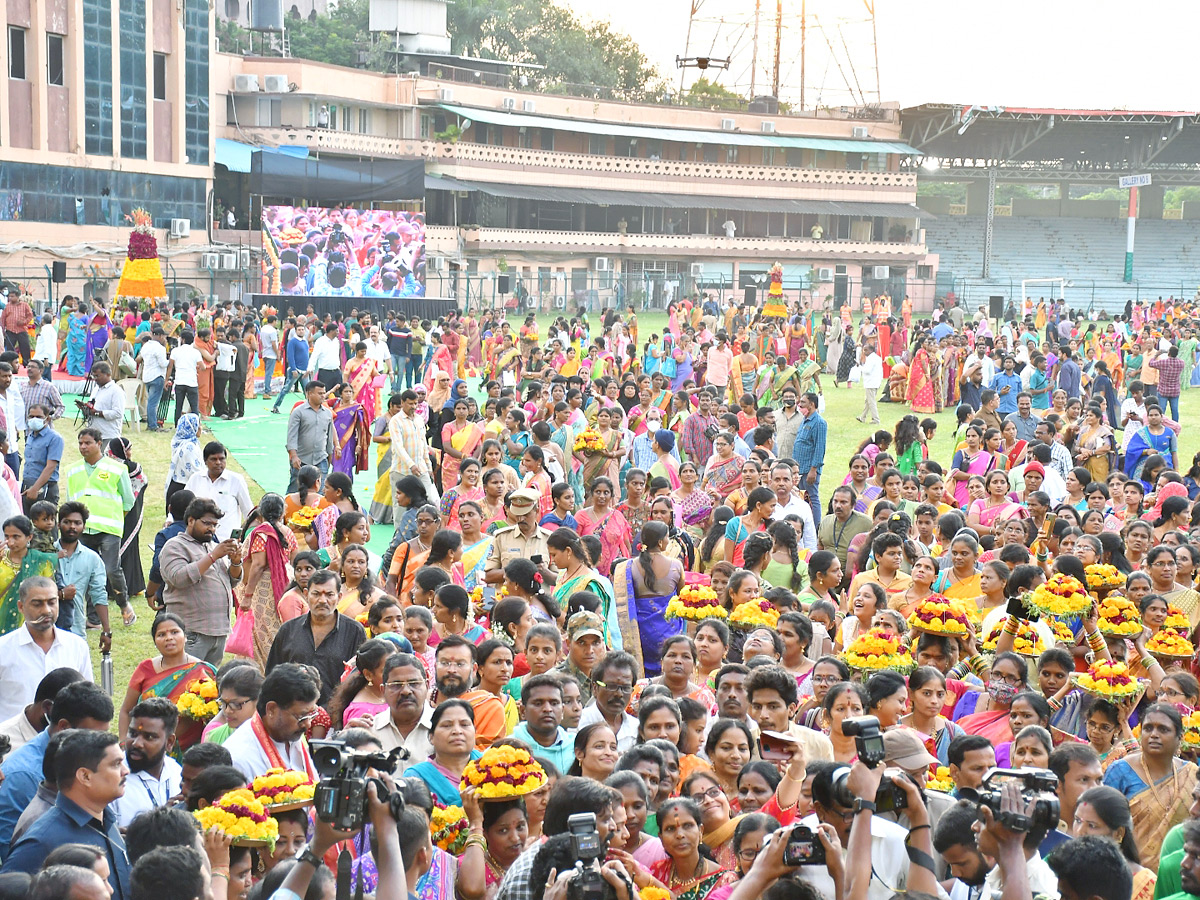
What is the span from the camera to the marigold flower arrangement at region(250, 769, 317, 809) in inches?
175

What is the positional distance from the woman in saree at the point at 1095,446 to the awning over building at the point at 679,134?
→ 123 ft

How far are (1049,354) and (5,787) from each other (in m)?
22.0

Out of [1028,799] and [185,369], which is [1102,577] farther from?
[185,369]

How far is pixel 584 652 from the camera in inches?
265

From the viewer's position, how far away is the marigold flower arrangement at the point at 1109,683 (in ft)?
20.0

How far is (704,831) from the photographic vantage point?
513cm

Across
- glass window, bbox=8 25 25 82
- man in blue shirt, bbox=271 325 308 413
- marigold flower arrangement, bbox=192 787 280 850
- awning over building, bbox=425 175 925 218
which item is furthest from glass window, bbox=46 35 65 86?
marigold flower arrangement, bbox=192 787 280 850

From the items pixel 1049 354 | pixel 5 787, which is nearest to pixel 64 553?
pixel 5 787

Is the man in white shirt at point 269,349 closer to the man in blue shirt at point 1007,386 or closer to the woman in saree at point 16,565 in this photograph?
the man in blue shirt at point 1007,386

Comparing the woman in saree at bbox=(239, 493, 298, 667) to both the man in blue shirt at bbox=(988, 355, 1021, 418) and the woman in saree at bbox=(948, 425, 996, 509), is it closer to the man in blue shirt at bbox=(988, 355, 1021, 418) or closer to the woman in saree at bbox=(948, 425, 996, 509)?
the woman in saree at bbox=(948, 425, 996, 509)

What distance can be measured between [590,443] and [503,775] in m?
7.44

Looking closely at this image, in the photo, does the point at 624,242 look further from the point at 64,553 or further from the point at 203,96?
the point at 64,553

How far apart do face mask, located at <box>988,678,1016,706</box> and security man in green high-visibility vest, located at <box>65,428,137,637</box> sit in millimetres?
5955

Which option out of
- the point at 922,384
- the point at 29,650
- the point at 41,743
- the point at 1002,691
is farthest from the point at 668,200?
the point at 41,743
